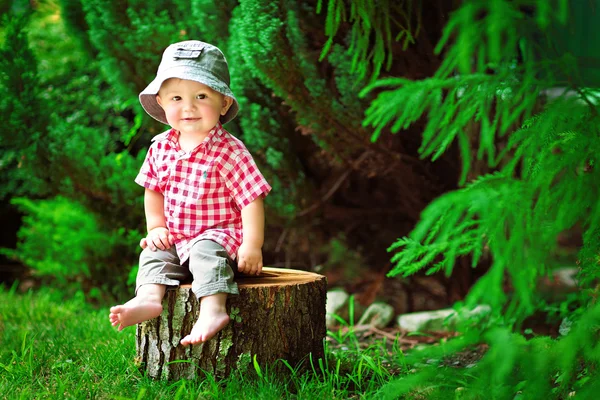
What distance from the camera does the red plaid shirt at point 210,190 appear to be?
101 inches

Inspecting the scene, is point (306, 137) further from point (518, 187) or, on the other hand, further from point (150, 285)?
point (518, 187)

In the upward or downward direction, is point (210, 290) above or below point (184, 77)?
below

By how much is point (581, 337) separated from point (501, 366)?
220 millimetres

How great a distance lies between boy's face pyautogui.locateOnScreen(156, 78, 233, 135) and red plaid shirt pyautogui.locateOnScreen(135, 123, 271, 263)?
3.0 inches

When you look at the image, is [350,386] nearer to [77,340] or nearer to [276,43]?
[77,340]

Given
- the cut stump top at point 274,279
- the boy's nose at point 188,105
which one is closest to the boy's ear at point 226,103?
the boy's nose at point 188,105

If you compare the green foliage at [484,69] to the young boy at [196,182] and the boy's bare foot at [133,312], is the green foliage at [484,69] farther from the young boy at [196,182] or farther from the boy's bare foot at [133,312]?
the boy's bare foot at [133,312]

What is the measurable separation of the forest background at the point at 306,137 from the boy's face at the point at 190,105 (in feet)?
1.85

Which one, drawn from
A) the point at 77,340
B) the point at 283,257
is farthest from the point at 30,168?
the point at 283,257

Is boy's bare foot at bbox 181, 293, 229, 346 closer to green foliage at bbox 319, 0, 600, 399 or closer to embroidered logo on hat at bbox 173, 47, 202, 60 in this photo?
green foliage at bbox 319, 0, 600, 399

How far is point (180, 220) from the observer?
2.60 metres

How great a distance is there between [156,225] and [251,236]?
0.45 m

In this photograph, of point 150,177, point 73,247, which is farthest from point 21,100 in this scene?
point 150,177

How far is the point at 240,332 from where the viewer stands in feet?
8.15
